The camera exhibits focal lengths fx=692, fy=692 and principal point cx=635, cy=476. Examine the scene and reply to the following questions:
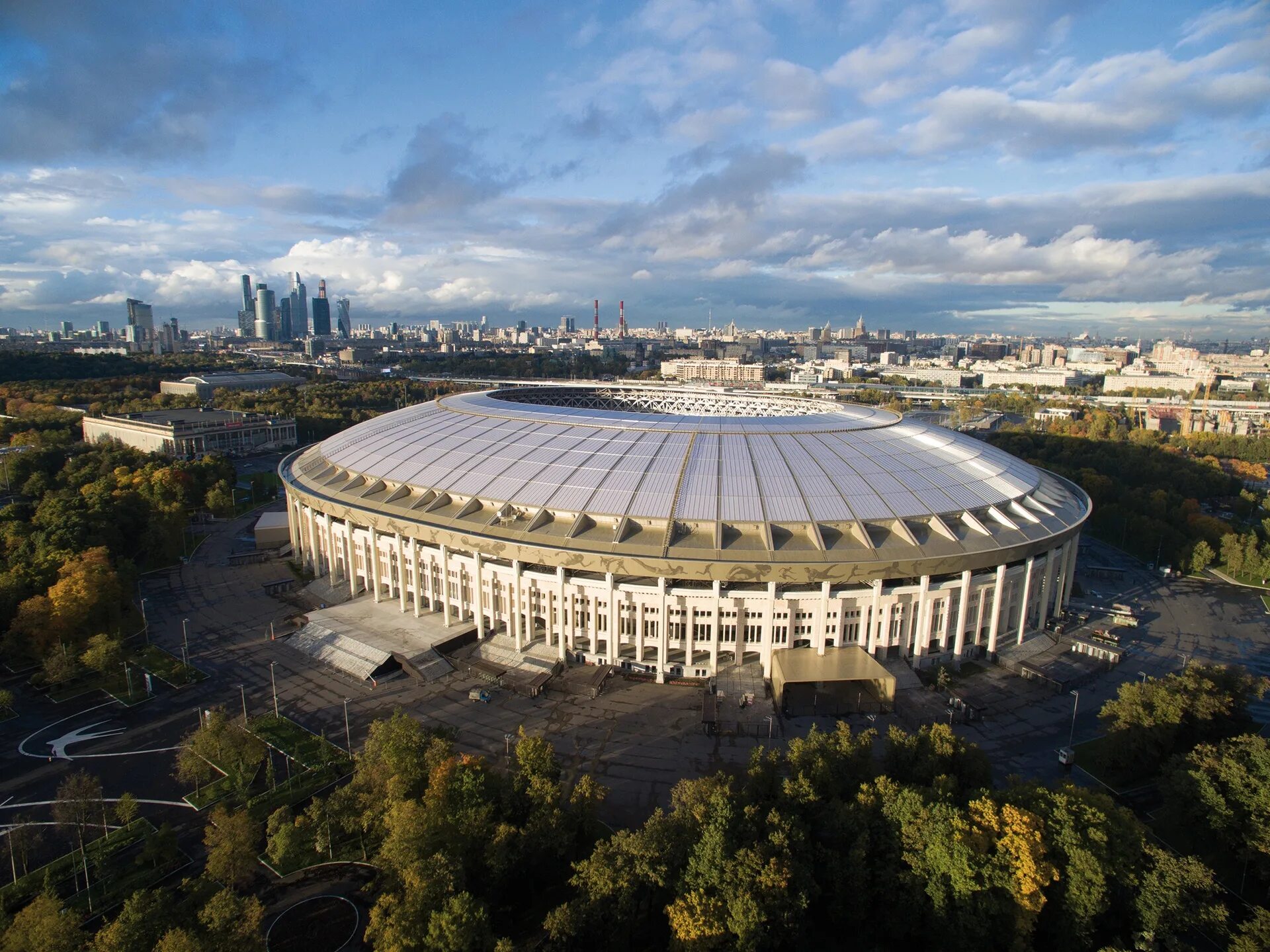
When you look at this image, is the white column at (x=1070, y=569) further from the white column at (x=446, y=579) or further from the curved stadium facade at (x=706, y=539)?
the white column at (x=446, y=579)

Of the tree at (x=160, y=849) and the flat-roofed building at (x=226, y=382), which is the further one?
the flat-roofed building at (x=226, y=382)

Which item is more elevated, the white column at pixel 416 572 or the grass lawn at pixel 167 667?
the white column at pixel 416 572

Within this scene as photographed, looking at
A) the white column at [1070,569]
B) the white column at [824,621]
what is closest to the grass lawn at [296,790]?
the white column at [824,621]

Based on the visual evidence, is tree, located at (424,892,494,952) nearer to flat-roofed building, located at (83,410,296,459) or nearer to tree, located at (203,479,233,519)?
tree, located at (203,479,233,519)

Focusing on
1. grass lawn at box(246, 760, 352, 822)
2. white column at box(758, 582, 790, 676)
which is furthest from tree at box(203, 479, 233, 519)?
white column at box(758, 582, 790, 676)

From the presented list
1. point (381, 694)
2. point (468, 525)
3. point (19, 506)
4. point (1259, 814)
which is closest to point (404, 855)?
point (381, 694)

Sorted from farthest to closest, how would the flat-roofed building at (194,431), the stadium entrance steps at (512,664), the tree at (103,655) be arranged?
the flat-roofed building at (194,431)
the stadium entrance steps at (512,664)
the tree at (103,655)

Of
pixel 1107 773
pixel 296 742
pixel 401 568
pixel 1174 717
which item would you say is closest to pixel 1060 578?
pixel 1174 717
